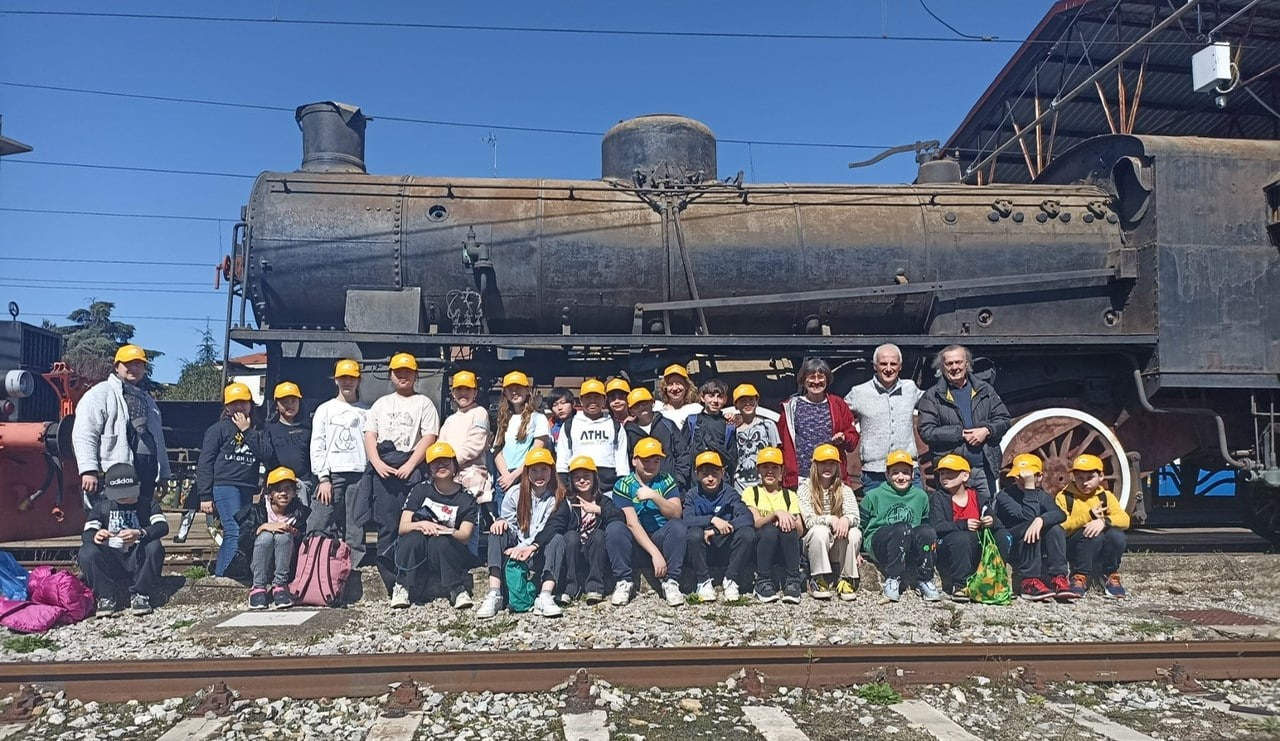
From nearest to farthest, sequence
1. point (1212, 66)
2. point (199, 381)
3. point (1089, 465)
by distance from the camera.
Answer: point (1089, 465) < point (1212, 66) < point (199, 381)

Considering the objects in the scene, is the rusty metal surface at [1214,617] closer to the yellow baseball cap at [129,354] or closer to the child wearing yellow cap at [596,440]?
the child wearing yellow cap at [596,440]

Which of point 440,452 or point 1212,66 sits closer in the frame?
point 440,452

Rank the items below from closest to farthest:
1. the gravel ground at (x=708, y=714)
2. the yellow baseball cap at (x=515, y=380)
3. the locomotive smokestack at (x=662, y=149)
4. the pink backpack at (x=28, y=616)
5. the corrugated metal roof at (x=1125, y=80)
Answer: the gravel ground at (x=708, y=714)
the pink backpack at (x=28, y=616)
the yellow baseball cap at (x=515, y=380)
the locomotive smokestack at (x=662, y=149)
the corrugated metal roof at (x=1125, y=80)

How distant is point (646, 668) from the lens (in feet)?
13.9

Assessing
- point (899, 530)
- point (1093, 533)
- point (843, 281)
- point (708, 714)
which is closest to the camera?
point (708, 714)

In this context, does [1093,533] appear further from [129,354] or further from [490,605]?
[129,354]

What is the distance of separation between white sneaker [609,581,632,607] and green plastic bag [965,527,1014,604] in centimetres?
236

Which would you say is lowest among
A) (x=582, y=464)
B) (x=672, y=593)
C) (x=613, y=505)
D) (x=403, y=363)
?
(x=672, y=593)

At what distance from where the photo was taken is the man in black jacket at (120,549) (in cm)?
553

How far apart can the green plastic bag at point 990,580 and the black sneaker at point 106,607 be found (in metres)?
5.75

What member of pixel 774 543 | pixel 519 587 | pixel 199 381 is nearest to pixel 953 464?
pixel 774 543

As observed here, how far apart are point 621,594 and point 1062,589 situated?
3.12 m

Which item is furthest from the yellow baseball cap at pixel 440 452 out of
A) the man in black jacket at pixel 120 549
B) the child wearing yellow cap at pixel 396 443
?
the man in black jacket at pixel 120 549

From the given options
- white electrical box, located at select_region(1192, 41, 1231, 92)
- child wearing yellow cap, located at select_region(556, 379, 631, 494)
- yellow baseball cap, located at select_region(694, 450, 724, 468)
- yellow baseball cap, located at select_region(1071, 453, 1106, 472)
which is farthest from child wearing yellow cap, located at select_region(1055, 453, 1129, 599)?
white electrical box, located at select_region(1192, 41, 1231, 92)
